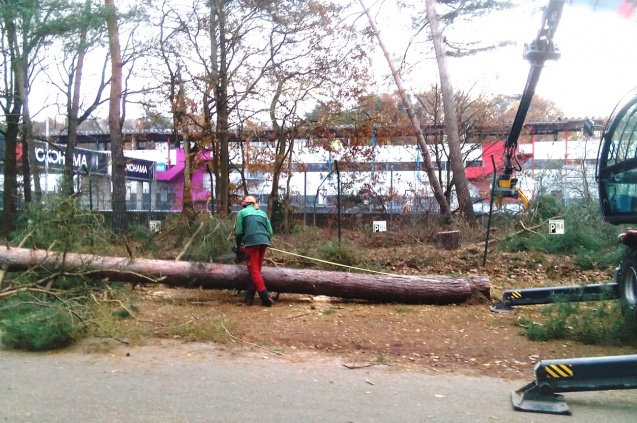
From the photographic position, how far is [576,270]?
13.7 m

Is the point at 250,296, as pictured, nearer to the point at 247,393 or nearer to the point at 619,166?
the point at 247,393

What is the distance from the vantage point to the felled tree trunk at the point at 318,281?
402 inches

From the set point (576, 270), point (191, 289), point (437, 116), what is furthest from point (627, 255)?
point (437, 116)

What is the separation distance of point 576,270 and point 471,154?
54.6ft

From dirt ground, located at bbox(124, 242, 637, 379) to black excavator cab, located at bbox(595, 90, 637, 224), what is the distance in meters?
2.08

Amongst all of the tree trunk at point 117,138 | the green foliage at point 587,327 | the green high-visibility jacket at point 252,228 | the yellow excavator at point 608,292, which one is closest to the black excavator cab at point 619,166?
the yellow excavator at point 608,292

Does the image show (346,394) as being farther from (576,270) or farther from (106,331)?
(576,270)

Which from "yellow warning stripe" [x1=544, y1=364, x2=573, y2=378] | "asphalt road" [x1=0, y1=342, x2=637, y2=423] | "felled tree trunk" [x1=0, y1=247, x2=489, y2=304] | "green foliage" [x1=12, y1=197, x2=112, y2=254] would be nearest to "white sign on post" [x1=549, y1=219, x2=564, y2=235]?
"felled tree trunk" [x1=0, y1=247, x2=489, y2=304]

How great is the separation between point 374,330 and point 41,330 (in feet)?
14.1

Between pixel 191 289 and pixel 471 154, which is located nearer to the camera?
pixel 191 289

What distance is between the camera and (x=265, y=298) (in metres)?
10.0

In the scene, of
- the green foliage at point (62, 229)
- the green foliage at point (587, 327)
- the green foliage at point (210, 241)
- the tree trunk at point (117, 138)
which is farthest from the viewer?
the tree trunk at point (117, 138)

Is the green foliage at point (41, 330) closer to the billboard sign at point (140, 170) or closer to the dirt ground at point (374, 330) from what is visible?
the dirt ground at point (374, 330)

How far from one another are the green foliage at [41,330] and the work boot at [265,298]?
3089mm
